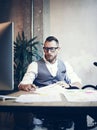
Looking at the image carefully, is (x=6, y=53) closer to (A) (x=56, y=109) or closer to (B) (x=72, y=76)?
(A) (x=56, y=109)

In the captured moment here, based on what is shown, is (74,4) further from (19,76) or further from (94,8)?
(19,76)

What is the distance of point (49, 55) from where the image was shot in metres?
3.27

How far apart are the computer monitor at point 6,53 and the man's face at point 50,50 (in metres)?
1.77

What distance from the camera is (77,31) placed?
472 centimetres

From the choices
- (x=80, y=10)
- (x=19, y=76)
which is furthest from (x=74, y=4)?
(x=19, y=76)

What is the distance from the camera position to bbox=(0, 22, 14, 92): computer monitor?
57.6 inches

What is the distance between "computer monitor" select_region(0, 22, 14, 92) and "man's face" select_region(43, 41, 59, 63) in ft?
5.80

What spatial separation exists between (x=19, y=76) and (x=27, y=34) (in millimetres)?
889

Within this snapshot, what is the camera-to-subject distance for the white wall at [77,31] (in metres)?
4.69

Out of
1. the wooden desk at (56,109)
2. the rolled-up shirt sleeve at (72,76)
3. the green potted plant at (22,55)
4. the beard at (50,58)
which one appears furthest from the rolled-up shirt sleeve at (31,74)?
the wooden desk at (56,109)

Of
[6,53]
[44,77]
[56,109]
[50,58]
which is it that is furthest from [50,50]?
[56,109]

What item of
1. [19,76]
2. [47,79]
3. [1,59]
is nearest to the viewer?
[1,59]

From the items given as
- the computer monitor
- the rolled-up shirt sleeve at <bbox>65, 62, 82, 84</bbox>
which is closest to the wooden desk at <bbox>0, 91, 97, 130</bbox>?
the computer monitor

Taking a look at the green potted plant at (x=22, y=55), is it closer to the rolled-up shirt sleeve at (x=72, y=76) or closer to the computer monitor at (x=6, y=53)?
the rolled-up shirt sleeve at (x=72, y=76)
